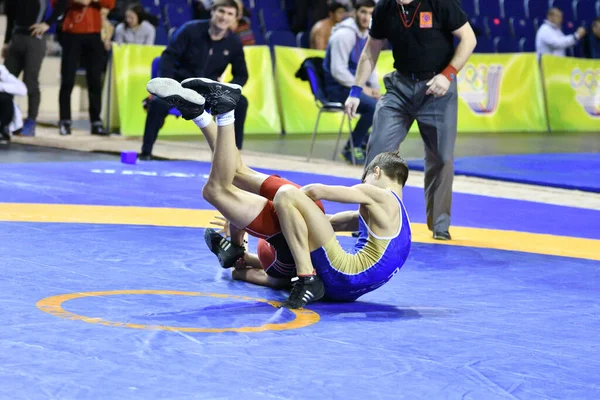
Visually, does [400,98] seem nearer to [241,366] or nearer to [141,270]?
[141,270]

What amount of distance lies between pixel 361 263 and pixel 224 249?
0.72 meters

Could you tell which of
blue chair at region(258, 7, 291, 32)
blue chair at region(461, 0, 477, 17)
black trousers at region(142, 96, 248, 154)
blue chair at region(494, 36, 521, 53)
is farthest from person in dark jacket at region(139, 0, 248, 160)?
blue chair at region(461, 0, 477, 17)

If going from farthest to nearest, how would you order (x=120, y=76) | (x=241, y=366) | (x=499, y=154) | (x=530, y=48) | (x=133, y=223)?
(x=530, y=48) → (x=120, y=76) → (x=499, y=154) → (x=133, y=223) → (x=241, y=366)

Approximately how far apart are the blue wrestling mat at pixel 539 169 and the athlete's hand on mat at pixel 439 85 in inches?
119

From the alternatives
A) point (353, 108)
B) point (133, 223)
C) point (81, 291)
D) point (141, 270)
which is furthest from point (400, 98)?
point (81, 291)

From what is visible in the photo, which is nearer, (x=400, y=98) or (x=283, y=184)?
(x=283, y=184)

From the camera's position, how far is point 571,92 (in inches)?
620

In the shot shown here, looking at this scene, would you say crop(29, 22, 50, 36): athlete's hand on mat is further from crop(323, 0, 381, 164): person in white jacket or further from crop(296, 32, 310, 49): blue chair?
crop(296, 32, 310, 49): blue chair

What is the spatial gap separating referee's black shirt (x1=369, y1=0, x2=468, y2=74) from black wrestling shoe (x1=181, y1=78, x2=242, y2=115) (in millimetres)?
2073

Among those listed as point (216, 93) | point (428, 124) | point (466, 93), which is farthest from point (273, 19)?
point (216, 93)

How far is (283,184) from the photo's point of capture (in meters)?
4.91

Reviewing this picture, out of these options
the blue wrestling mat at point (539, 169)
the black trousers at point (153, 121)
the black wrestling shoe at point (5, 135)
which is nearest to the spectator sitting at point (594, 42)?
the blue wrestling mat at point (539, 169)

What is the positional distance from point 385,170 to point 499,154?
7.22 meters

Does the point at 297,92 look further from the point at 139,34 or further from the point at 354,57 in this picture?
the point at 354,57
